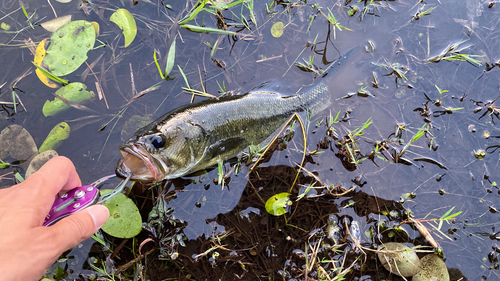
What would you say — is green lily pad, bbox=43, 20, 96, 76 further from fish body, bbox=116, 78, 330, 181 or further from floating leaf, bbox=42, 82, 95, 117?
fish body, bbox=116, 78, 330, 181

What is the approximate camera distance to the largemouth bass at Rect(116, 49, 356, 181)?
2.88m

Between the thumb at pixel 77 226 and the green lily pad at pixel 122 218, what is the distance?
0.74 metres

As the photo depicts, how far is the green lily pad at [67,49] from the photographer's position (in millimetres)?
3502

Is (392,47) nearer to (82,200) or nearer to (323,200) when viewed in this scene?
(323,200)

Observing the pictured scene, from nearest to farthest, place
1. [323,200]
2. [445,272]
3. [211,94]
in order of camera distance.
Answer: [445,272] < [323,200] < [211,94]

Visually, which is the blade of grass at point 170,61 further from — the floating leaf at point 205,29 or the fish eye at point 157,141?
the fish eye at point 157,141

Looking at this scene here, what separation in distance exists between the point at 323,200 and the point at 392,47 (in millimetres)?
2345

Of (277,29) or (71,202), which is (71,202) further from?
(277,29)

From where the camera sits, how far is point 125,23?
12.2ft

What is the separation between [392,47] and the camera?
3941mm

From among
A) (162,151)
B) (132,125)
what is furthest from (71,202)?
(132,125)

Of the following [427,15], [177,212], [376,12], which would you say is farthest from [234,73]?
[427,15]

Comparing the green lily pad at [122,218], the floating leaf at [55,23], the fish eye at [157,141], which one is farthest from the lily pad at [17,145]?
the fish eye at [157,141]

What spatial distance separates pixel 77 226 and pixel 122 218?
92cm
